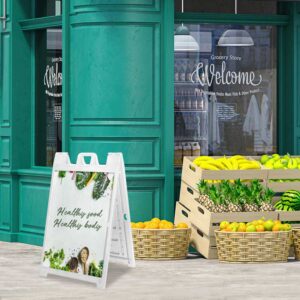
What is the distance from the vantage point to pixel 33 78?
48.3 ft

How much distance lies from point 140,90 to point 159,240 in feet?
6.15

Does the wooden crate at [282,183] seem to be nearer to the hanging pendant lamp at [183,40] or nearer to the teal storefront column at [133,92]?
the teal storefront column at [133,92]

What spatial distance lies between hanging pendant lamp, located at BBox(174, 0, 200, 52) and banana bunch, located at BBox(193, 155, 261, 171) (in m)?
1.40

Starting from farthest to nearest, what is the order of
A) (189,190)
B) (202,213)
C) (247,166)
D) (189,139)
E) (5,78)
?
(5,78)
(189,139)
(189,190)
(247,166)
(202,213)

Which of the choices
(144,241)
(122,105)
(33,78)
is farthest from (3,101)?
(144,241)

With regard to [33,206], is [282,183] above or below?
above

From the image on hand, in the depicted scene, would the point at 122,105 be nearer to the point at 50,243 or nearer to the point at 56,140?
the point at 56,140

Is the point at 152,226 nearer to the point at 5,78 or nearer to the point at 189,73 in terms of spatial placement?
the point at 189,73

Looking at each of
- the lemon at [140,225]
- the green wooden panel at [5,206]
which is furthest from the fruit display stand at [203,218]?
the green wooden panel at [5,206]

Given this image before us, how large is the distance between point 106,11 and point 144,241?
277cm

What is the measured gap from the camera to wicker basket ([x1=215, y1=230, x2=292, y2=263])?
481 inches

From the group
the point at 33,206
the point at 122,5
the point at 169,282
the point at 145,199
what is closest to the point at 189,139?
the point at 145,199

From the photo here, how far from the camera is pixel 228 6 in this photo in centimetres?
1401

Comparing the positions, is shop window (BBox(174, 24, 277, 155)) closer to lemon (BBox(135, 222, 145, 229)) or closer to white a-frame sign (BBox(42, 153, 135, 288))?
lemon (BBox(135, 222, 145, 229))
